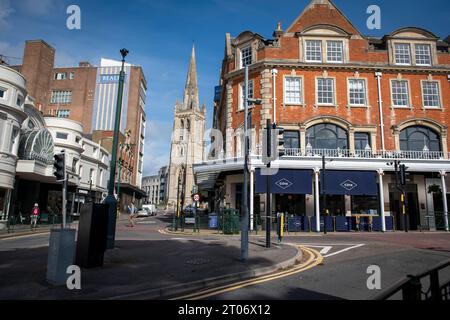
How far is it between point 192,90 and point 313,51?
9552cm

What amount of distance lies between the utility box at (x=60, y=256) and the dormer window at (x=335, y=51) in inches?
999

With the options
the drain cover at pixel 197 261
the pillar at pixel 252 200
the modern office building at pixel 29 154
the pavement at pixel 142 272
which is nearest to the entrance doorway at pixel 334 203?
the pillar at pixel 252 200

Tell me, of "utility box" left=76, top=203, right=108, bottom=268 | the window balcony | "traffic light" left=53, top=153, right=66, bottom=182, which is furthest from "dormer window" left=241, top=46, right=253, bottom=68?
"utility box" left=76, top=203, right=108, bottom=268

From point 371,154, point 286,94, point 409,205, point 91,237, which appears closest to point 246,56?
point 286,94

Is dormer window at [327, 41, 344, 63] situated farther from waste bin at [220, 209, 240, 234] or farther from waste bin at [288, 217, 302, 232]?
waste bin at [220, 209, 240, 234]

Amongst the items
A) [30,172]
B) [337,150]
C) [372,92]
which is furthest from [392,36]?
[30,172]

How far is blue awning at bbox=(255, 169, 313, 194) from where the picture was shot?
895 inches

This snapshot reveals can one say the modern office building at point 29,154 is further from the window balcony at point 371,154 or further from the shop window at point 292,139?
the window balcony at point 371,154

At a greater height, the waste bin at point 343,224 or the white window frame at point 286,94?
the white window frame at point 286,94

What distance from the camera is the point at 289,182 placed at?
23047 millimetres

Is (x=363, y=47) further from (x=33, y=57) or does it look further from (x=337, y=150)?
(x=33, y=57)

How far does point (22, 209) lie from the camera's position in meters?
29.5

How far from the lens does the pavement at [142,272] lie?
607 centimetres

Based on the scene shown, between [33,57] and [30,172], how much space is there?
159 ft
